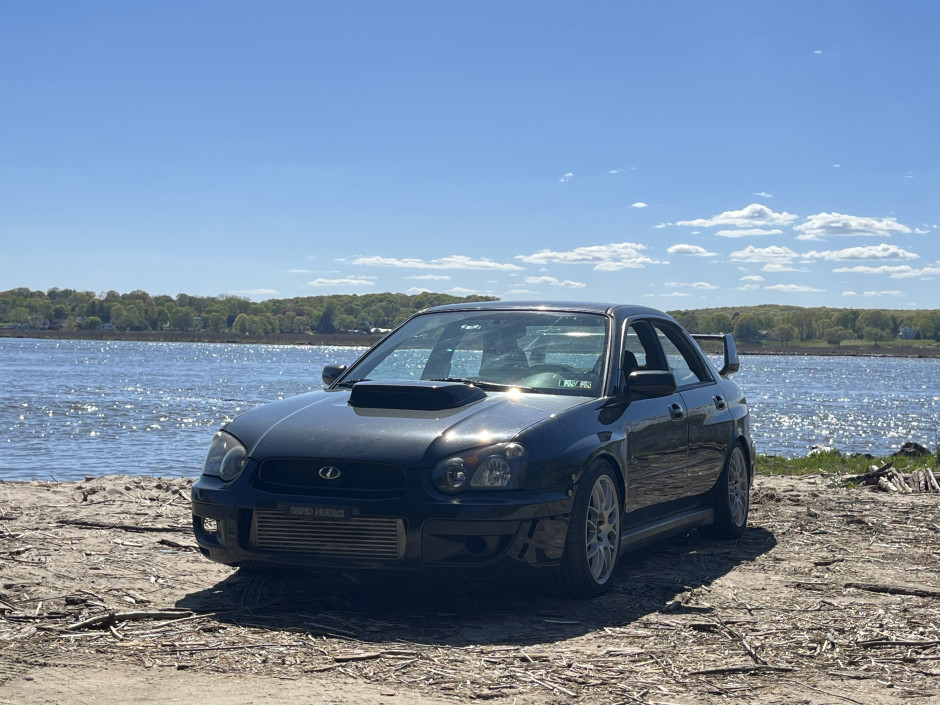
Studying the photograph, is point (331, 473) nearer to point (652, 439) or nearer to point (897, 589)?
point (652, 439)

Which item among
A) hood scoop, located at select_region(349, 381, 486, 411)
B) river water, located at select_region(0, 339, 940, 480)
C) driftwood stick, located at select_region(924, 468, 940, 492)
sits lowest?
river water, located at select_region(0, 339, 940, 480)

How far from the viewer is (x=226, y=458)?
6.08 meters

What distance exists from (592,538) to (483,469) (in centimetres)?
86

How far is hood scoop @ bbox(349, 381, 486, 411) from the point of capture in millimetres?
6207

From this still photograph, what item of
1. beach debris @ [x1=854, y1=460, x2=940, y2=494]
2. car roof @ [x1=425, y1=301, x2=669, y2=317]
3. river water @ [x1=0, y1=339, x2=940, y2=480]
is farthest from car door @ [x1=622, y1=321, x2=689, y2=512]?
river water @ [x1=0, y1=339, x2=940, y2=480]

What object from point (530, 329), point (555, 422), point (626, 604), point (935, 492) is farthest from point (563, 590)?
point (935, 492)

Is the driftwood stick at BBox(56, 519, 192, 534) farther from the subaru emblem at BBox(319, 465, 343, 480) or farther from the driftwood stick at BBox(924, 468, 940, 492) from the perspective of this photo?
the driftwood stick at BBox(924, 468, 940, 492)

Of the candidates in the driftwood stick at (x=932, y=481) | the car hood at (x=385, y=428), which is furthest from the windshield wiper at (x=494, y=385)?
the driftwood stick at (x=932, y=481)

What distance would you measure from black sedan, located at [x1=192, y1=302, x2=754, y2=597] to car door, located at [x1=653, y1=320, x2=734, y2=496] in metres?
0.25

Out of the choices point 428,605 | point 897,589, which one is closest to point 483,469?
point 428,605

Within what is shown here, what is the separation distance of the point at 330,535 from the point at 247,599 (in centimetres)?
69

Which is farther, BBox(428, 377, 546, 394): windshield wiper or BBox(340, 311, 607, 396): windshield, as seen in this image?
BBox(340, 311, 607, 396): windshield

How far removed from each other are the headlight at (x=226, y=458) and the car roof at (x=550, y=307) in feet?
6.51

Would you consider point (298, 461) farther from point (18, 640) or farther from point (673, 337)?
point (673, 337)
